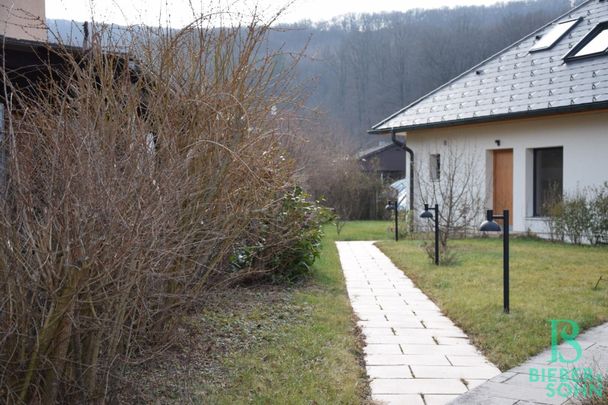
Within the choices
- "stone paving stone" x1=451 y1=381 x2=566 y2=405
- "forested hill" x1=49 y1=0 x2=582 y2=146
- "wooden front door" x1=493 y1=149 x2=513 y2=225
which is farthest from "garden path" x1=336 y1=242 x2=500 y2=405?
"forested hill" x1=49 y1=0 x2=582 y2=146

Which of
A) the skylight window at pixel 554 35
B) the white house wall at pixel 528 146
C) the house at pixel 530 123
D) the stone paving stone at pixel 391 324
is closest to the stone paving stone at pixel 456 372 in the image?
the stone paving stone at pixel 391 324

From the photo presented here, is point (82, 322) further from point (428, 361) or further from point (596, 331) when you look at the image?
point (596, 331)

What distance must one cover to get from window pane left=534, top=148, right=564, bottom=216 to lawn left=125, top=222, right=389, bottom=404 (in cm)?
Answer: 877

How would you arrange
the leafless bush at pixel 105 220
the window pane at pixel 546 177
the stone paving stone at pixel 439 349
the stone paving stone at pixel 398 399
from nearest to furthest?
1. the leafless bush at pixel 105 220
2. the stone paving stone at pixel 398 399
3. the stone paving stone at pixel 439 349
4. the window pane at pixel 546 177

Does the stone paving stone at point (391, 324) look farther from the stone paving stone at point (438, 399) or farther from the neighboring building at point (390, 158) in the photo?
the neighboring building at point (390, 158)

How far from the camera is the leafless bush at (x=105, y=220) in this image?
121 inches

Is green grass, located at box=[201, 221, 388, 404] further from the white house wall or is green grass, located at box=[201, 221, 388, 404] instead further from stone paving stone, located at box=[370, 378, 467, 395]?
the white house wall

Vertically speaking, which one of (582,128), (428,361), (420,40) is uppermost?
(420,40)

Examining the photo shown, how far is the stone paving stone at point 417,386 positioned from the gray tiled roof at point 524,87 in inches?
384

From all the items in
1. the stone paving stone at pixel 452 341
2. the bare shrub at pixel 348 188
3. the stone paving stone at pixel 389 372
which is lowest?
the stone paving stone at pixel 452 341

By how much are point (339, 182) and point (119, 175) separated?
2066 centimetres

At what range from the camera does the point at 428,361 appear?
5289 millimetres

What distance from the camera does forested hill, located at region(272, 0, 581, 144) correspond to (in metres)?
40.8

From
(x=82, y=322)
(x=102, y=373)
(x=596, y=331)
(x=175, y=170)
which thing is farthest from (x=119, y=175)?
(x=596, y=331)
